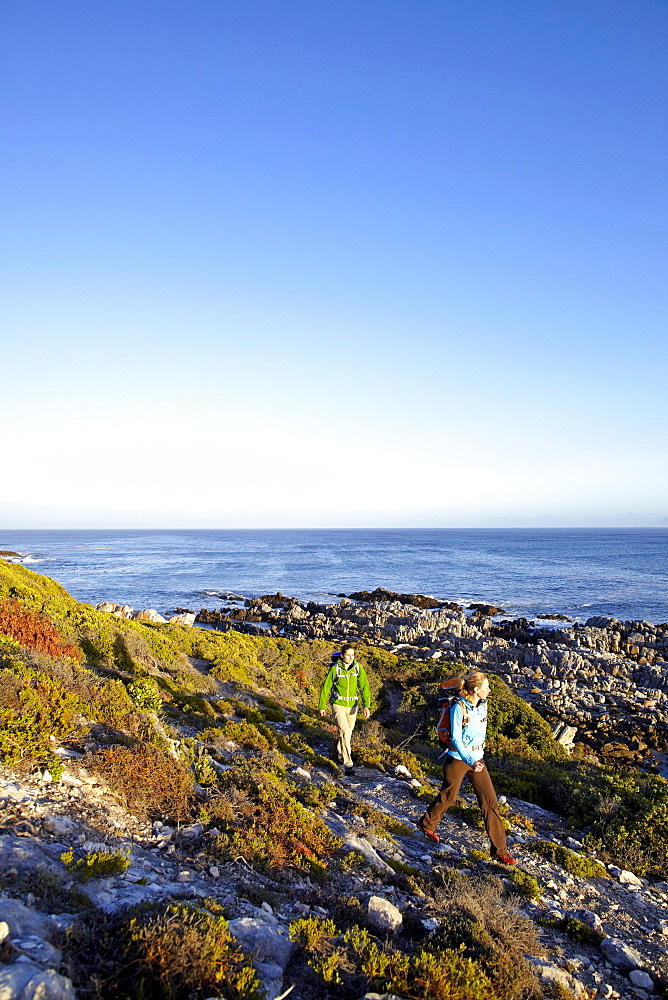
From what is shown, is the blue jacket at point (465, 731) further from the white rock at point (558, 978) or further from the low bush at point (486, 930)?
the white rock at point (558, 978)

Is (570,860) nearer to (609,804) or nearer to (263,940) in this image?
(609,804)

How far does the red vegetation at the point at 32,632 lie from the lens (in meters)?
9.87

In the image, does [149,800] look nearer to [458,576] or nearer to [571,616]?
[571,616]

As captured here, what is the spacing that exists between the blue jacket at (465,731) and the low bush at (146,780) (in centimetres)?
351

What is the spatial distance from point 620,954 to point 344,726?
544 cm

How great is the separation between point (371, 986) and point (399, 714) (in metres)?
11.8

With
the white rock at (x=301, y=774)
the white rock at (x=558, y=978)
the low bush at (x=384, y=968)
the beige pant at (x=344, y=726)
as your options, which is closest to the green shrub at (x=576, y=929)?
the white rock at (x=558, y=978)

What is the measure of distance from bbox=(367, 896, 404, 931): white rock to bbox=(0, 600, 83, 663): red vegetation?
24.6 ft

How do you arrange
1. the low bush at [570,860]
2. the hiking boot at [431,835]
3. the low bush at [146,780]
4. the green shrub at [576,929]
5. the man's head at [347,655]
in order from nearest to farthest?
the green shrub at [576,929], the low bush at [146,780], the low bush at [570,860], the hiking boot at [431,835], the man's head at [347,655]

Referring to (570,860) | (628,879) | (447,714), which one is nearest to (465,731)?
(447,714)

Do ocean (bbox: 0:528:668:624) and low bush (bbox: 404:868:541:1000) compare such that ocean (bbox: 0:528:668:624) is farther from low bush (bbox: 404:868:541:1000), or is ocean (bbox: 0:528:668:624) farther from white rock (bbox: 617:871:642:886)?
low bush (bbox: 404:868:541:1000)

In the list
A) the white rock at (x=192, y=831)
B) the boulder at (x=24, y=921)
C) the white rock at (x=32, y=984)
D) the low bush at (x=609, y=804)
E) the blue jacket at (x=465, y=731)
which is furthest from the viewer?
the low bush at (x=609, y=804)

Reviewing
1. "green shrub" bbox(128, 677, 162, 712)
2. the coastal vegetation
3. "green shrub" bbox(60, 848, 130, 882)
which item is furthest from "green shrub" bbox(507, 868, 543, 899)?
"green shrub" bbox(128, 677, 162, 712)

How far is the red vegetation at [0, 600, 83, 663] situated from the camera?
32.4ft
